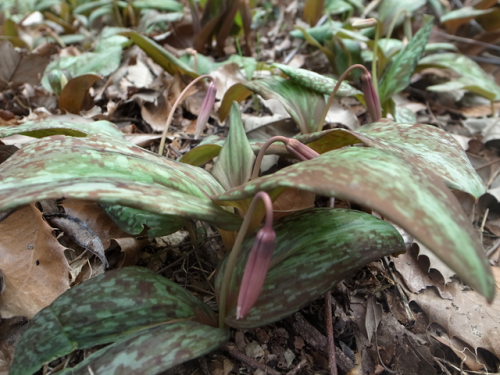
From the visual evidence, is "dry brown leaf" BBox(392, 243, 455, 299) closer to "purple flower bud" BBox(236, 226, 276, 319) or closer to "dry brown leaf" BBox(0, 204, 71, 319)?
"purple flower bud" BBox(236, 226, 276, 319)

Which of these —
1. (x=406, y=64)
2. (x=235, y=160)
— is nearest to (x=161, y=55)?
(x=235, y=160)

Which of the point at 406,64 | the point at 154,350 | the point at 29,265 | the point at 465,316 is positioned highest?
the point at 406,64

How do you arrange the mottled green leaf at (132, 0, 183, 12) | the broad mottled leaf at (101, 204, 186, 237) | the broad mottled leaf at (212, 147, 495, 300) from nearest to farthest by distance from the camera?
1. the broad mottled leaf at (212, 147, 495, 300)
2. the broad mottled leaf at (101, 204, 186, 237)
3. the mottled green leaf at (132, 0, 183, 12)

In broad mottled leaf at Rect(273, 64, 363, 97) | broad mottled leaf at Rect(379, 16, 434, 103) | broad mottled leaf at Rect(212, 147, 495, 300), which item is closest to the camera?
broad mottled leaf at Rect(212, 147, 495, 300)

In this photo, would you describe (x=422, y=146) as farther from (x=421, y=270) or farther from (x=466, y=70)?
(x=466, y=70)

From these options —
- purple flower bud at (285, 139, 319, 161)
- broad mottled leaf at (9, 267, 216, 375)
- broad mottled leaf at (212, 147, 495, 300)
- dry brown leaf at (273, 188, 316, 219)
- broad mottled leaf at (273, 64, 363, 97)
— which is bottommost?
dry brown leaf at (273, 188, 316, 219)

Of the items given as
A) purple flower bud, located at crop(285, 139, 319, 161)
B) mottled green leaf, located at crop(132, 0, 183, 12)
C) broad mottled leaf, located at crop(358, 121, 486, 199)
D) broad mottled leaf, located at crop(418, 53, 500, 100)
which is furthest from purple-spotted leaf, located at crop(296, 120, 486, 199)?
mottled green leaf, located at crop(132, 0, 183, 12)
